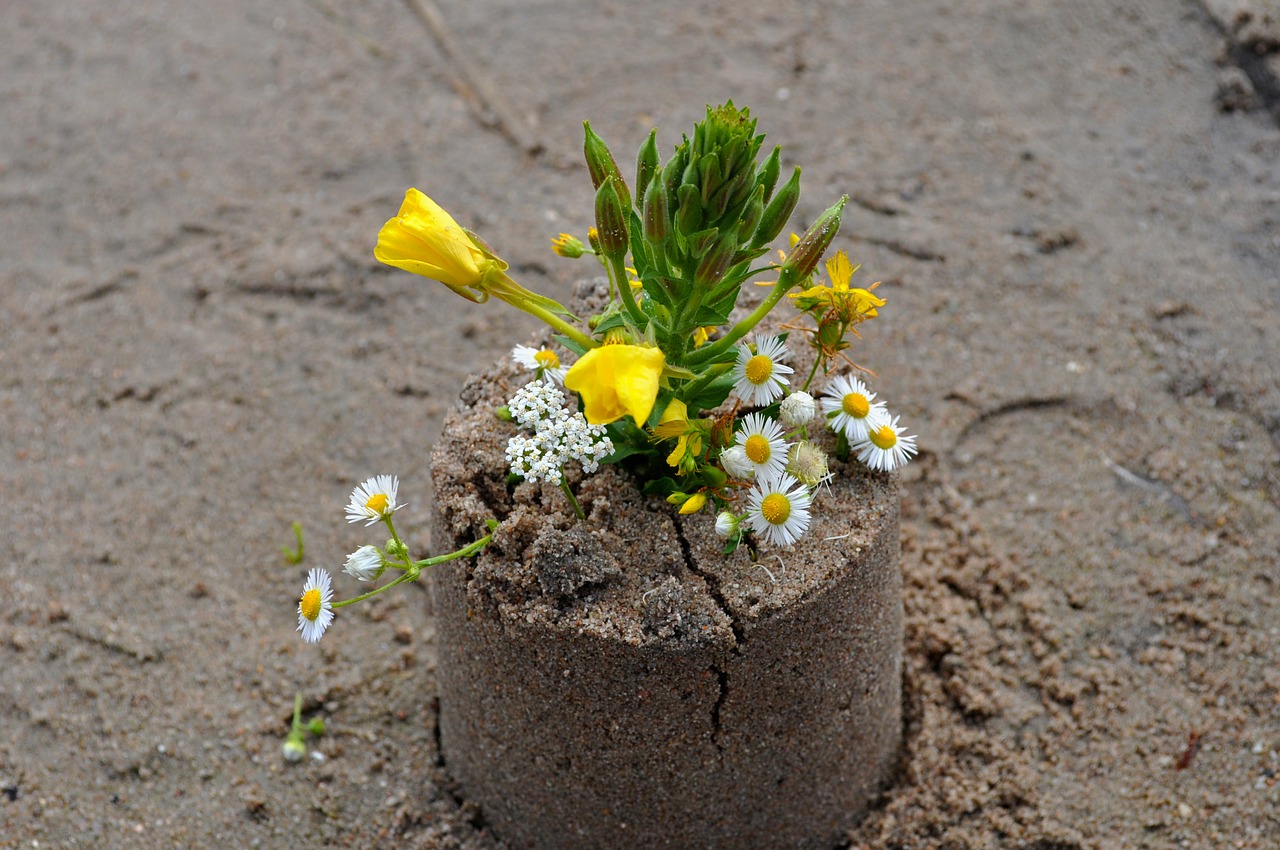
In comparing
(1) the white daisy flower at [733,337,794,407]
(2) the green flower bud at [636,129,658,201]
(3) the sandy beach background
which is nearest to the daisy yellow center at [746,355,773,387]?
(1) the white daisy flower at [733,337,794,407]

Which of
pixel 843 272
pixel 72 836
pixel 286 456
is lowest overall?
pixel 72 836

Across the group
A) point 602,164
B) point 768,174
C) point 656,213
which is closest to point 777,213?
point 768,174

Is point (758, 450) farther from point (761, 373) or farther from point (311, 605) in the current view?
point (311, 605)

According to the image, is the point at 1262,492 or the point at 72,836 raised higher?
the point at 1262,492

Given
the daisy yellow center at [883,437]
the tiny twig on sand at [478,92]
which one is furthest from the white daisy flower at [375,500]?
the tiny twig on sand at [478,92]

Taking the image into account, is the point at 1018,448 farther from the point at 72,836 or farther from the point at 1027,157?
the point at 72,836

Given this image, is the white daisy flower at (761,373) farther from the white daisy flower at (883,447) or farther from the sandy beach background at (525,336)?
the sandy beach background at (525,336)

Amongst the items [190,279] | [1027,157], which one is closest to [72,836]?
[190,279]

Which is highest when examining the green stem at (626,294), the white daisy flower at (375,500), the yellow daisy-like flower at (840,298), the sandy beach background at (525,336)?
the green stem at (626,294)
